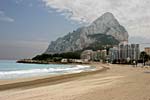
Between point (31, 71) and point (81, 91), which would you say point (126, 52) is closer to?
point (31, 71)

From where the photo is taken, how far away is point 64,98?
31.2 ft

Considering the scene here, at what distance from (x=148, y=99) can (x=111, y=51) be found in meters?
181

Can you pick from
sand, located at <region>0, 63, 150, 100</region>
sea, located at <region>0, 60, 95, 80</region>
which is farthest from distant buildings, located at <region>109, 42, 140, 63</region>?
sand, located at <region>0, 63, 150, 100</region>

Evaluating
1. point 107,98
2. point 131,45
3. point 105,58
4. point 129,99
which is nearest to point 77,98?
point 107,98

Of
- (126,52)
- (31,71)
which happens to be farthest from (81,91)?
(126,52)

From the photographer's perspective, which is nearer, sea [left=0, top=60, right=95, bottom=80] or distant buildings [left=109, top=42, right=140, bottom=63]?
sea [left=0, top=60, right=95, bottom=80]

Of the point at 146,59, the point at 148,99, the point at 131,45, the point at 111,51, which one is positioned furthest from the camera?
the point at 111,51

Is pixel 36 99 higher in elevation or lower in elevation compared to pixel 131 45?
lower

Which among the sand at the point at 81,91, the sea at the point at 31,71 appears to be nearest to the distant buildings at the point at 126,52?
the sea at the point at 31,71

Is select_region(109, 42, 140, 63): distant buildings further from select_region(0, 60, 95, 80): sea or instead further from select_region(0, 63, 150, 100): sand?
select_region(0, 63, 150, 100): sand

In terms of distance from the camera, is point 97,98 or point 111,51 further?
point 111,51

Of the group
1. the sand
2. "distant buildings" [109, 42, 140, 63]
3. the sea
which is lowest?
the sea

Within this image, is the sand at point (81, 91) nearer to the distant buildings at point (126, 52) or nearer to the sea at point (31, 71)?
the sea at point (31, 71)

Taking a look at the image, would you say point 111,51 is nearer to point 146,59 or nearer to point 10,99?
point 146,59
